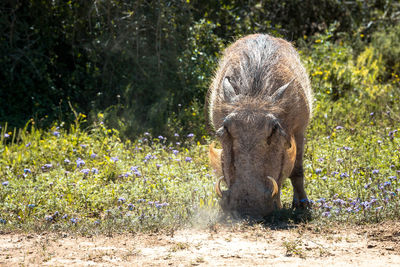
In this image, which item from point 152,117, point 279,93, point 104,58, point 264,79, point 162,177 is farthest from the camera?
point 104,58

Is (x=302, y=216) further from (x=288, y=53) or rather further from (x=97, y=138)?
(x=97, y=138)

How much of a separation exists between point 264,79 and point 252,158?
84cm

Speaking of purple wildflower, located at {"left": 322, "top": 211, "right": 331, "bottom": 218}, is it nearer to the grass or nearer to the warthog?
the grass

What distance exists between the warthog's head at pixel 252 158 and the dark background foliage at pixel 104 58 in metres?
3.26

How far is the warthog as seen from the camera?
14.2 feet

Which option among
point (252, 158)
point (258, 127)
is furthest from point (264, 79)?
point (252, 158)

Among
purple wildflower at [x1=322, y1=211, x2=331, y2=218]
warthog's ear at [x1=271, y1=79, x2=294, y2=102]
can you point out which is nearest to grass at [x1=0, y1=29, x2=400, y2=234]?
purple wildflower at [x1=322, y1=211, x2=331, y2=218]

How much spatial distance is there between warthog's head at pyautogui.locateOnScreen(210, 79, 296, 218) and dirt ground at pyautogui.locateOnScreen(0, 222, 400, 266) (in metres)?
0.22

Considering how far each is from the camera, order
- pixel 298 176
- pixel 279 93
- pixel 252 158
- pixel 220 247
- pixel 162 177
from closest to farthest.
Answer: pixel 220 247, pixel 252 158, pixel 279 93, pixel 298 176, pixel 162 177

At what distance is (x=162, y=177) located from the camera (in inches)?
220

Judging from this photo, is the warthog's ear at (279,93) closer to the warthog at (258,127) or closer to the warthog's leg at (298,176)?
the warthog at (258,127)

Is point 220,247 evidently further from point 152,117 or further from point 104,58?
point 104,58

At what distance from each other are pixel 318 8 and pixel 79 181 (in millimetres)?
7351

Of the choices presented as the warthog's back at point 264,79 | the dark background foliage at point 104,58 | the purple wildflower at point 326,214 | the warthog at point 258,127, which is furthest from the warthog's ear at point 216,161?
the dark background foliage at point 104,58
